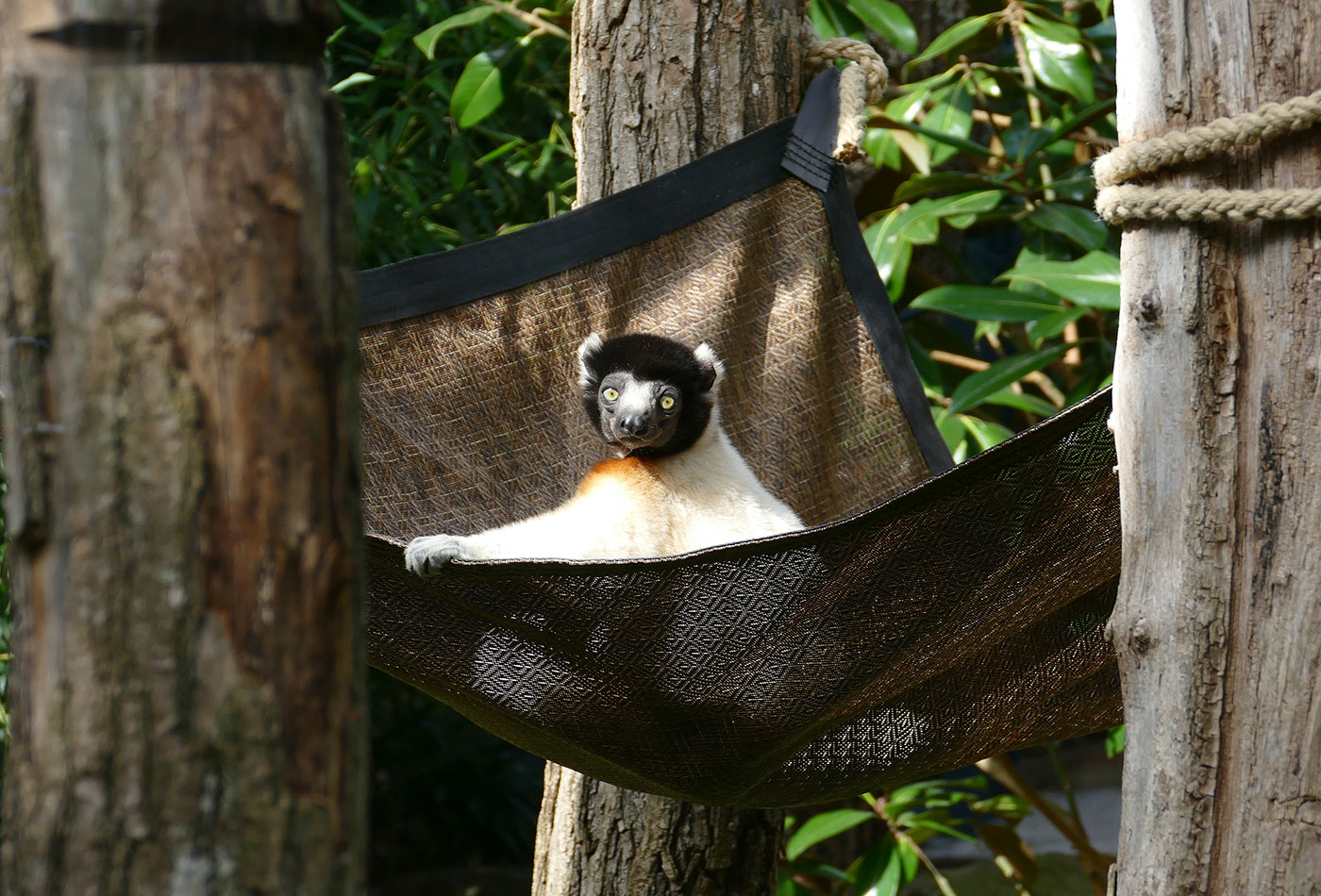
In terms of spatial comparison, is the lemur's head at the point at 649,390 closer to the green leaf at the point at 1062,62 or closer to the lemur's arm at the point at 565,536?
the lemur's arm at the point at 565,536

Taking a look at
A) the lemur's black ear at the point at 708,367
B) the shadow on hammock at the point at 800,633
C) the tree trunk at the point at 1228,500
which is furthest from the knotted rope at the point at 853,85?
the tree trunk at the point at 1228,500

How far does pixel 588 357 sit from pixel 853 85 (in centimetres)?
89

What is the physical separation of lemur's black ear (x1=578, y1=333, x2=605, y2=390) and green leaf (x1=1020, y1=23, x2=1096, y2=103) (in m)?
1.79

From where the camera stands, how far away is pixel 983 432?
3457 millimetres

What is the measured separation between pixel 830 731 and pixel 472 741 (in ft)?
13.2

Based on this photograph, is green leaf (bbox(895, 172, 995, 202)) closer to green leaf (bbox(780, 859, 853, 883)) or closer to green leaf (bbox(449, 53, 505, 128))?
green leaf (bbox(449, 53, 505, 128))

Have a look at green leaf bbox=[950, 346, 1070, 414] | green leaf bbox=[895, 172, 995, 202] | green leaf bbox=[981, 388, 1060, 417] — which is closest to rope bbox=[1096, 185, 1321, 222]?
green leaf bbox=[950, 346, 1070, 414]

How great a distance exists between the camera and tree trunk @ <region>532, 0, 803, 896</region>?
9.07 feet

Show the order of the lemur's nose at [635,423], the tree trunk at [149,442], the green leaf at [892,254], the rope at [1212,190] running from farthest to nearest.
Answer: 1. the green leaf at [892,254]
2. the lemur's nose at [635,423]
3. the rope at [1212,190]
4. the tree trunk at [149,442]

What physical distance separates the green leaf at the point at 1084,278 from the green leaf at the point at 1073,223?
0.33 m

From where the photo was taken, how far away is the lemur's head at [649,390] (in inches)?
103

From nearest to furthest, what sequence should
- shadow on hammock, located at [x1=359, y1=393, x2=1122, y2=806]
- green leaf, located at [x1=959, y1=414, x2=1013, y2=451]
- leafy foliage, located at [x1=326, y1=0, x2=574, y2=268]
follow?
shadow on hammock, located at [x1=359, y1=393, x2=1122, y2=806]
green leaf, located at [x1=959, y1=414, x2=1013, y2=451]
leafy foliage, located at [x1=326, y1=0, x2=574, y2=268]

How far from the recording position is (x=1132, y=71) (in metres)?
1.42

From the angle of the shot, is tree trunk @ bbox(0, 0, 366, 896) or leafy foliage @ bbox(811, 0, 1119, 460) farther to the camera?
leafy foliage @ bbox(811, 0, 1119, 460)
